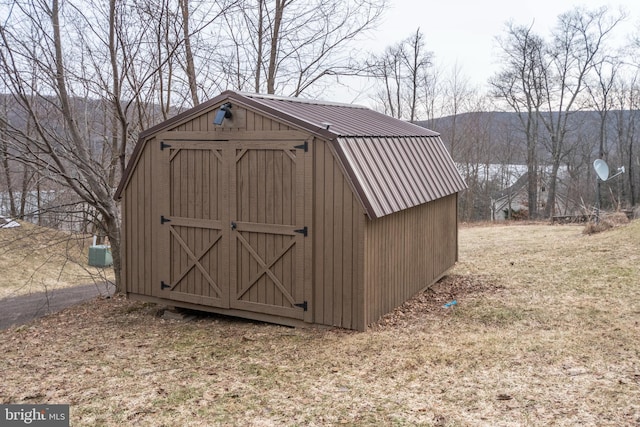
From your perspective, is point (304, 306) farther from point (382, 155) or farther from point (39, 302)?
point (39, 302)

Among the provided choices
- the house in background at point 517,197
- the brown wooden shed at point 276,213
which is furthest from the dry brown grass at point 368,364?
the house in background at point 517,197

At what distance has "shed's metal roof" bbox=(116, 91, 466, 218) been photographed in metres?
6.56

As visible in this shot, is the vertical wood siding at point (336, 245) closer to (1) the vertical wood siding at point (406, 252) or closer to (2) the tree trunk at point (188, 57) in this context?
(1) the vertical wood siding at point (406, 252)

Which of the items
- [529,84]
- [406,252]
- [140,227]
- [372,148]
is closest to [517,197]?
[529,84]

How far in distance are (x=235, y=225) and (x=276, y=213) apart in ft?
1.87

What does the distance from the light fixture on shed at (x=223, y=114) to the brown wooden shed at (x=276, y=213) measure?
1 centimetres

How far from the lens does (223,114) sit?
7.02 metres

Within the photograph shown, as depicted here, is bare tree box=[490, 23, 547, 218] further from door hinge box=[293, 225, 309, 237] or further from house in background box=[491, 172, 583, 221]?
door hinge box=[293, 225, 309, 237]

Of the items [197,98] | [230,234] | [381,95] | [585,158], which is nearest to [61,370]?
[230,234]

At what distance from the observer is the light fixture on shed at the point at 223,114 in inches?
275

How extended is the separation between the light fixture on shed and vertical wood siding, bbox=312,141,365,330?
3.79 ft

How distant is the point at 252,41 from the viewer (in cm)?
1382

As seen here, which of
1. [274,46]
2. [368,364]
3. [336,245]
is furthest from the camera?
[274,46]

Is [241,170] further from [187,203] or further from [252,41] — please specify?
[252,41]
